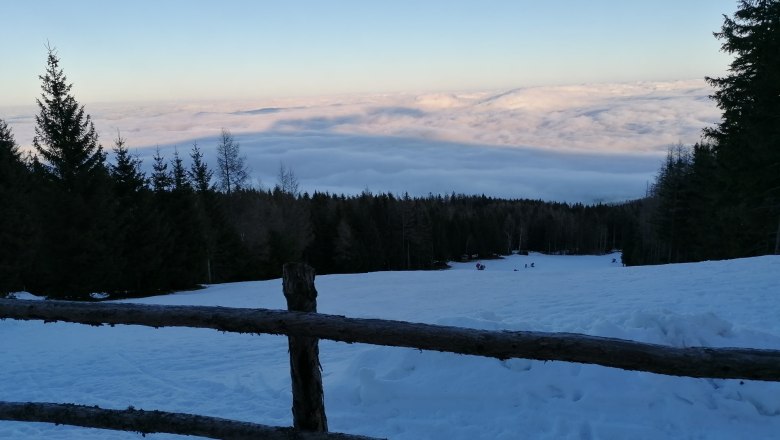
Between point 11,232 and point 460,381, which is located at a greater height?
point 11,232

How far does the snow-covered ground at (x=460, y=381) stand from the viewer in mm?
5453

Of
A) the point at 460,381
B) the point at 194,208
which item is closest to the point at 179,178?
the point at 194,208

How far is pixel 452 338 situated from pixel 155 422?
2.24 metres

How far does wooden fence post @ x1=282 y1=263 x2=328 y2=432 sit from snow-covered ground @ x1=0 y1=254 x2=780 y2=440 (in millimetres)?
2609

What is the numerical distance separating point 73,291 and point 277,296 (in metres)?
12.4

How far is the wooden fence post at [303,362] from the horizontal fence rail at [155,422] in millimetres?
130

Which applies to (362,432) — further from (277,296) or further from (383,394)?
(277,296)

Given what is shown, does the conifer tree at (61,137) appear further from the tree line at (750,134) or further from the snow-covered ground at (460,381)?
the tree line at (750,134)

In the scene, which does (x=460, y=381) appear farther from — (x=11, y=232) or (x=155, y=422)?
(x=11, y=232)

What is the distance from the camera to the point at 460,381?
6352 millimetres

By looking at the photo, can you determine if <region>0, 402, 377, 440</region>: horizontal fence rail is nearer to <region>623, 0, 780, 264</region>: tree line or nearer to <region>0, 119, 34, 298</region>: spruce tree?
<region>0, 119, 34, 298</region>: spruce tree

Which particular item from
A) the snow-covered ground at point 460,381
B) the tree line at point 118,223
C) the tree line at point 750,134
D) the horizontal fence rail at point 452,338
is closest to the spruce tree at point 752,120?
the tree line at point 750,134

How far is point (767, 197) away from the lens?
74.6 ft

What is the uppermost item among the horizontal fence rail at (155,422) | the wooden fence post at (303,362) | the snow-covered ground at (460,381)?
the wooden fence post at (303,362)
